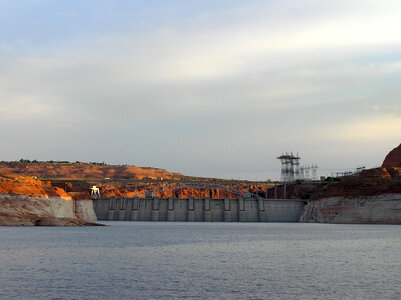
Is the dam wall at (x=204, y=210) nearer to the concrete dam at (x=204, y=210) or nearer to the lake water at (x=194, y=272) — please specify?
the concrete dam at (x=204, y=210)

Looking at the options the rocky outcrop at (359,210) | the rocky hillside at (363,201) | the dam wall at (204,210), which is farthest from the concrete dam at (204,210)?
the rocky outcrop at (359,210)

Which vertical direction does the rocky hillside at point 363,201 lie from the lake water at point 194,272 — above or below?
above

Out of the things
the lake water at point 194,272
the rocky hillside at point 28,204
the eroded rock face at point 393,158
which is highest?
the eroded rock face at point 393,158

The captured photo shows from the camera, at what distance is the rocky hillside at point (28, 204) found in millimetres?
89562

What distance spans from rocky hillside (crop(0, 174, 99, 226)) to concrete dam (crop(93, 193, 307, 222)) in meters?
45.2

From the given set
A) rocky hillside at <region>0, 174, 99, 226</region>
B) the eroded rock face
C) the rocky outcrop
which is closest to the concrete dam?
the rocky outcrop

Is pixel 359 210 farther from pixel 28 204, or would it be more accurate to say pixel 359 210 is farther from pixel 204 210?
pixel 28 204

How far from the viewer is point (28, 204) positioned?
3713 inches

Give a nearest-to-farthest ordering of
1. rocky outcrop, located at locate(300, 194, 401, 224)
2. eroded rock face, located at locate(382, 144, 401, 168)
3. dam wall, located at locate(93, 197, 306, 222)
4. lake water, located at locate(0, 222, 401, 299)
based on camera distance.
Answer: lake water, located at locate(0, 222, 401, 299), rocky outcrop, located at locate(300, 194, 401, 224), dam wall, located at locate(93, 197, 306, 222), eroded rock face, located at locate(382, 144, 401, 168)

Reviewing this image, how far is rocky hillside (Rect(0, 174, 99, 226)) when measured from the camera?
8956cm

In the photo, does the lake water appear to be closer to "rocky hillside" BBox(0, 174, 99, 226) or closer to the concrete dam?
"rocky hillside" BBox(0, 174, 99, 226)

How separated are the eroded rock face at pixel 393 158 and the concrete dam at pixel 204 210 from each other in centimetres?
4030

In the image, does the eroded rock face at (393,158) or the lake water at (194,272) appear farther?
the eroded rock face at (393,158)

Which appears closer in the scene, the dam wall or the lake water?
the lake water
